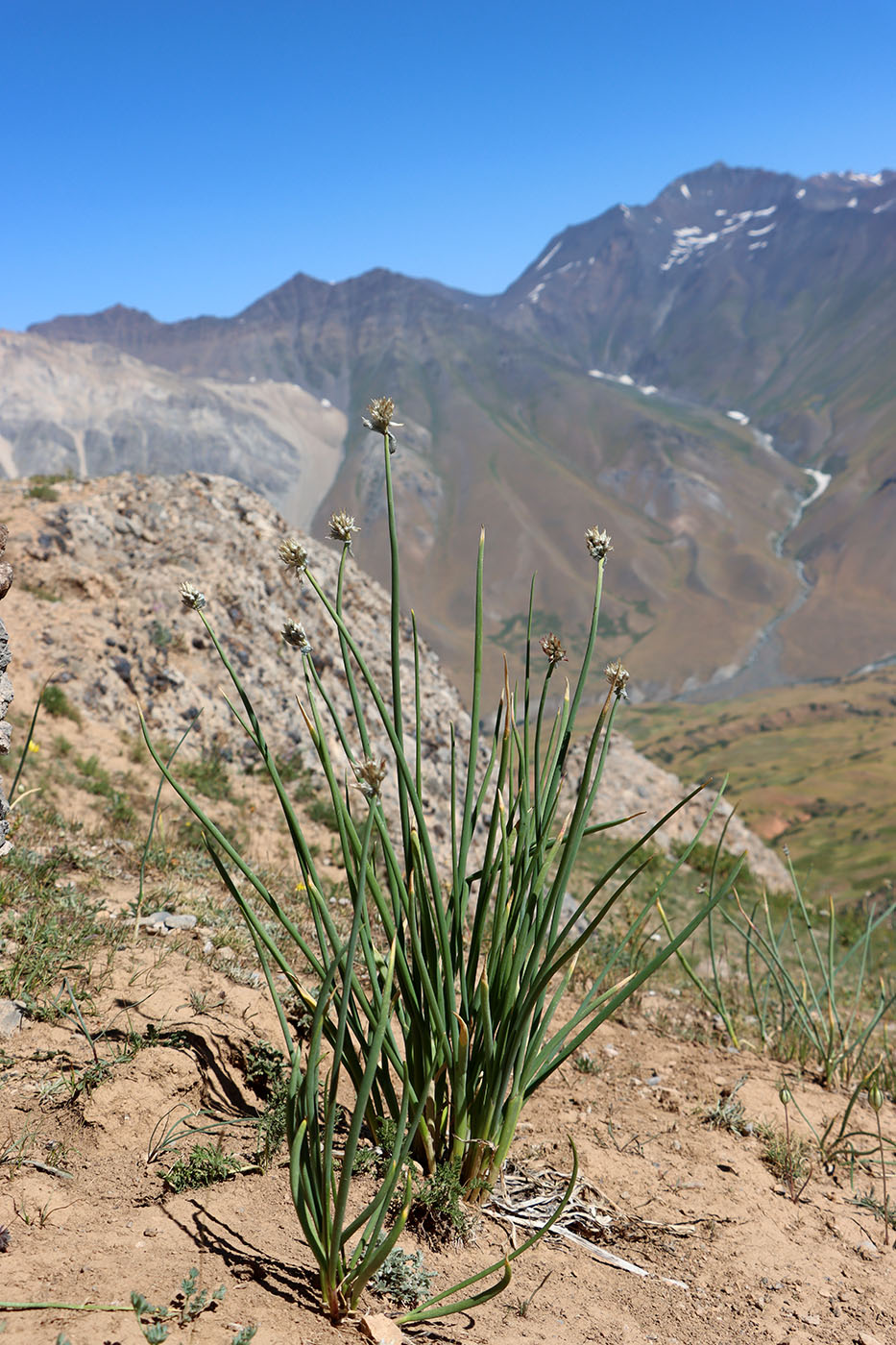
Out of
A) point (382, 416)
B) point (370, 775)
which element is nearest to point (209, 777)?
point (382, 416)

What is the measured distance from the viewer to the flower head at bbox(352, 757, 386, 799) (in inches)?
49.7

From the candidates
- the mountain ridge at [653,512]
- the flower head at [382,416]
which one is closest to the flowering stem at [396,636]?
the flower head at [382,416]

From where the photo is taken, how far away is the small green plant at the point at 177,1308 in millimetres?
1316

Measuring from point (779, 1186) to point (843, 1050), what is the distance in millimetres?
1149

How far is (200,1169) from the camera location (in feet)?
6.25

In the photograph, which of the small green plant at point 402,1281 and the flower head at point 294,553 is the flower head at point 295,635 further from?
the small green plant at point 402,1281

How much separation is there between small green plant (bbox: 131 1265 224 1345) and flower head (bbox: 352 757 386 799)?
3.03ft

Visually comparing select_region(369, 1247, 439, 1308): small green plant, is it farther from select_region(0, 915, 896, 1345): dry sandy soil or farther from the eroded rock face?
the eroded rock face

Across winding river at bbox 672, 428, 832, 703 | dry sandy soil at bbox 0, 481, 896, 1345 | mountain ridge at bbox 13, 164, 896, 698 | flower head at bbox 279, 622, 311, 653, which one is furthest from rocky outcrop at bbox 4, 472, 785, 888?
winding river at bbox 672, 428, 832, 703

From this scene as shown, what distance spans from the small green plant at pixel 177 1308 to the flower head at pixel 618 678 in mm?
1464

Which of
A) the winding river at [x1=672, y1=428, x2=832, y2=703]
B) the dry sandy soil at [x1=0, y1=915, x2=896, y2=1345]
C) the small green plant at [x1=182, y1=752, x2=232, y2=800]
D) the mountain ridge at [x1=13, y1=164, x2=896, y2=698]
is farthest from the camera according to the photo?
the mountain ridge at [x1=13, y1=164, x2=896, y2=698]

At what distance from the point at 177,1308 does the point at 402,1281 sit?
0.47 metres

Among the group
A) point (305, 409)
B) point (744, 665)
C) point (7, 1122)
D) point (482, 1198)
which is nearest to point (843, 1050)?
point (482, 1198)

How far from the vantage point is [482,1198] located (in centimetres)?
205
